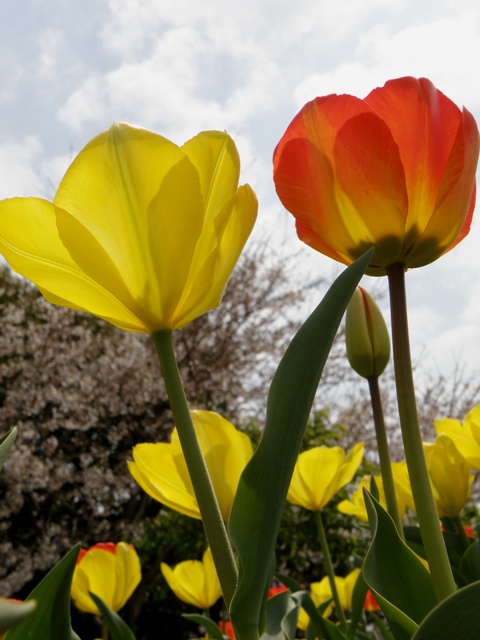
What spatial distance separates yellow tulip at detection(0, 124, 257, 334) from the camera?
366 mm

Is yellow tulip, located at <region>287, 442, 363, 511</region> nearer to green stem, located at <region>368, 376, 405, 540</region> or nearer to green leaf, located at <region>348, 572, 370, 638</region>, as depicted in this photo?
green leaf, located at <region>348, 572, 370, 638</region>

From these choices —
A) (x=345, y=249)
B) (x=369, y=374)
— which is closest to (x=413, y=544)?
(x=369, y=374)

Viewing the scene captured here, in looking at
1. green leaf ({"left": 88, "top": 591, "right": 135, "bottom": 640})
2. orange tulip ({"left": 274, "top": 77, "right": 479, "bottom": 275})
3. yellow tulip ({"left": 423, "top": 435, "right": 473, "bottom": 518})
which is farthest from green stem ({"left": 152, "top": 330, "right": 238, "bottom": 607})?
yellow tulip ({"left": 423, "top": 435, "right": 473, "bottom": 518})

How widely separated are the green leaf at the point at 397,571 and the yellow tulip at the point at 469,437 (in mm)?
293

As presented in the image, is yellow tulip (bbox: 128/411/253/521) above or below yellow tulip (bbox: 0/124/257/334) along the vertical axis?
below

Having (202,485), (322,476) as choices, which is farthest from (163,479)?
(322,476)

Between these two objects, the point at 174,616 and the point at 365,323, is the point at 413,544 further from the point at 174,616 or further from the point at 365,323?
the point at 174,616

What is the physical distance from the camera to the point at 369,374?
0.50m

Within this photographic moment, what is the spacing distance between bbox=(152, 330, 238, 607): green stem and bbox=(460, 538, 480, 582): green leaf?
34 centimetres

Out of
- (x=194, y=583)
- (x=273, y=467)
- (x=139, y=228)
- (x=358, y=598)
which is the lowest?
(x=194, y=583)

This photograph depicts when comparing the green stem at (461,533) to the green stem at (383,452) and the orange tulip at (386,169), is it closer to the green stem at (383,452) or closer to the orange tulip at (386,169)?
the green stem at (383,452)

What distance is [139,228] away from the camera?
372 millimetres

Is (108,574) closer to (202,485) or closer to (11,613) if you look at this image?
(202,485)

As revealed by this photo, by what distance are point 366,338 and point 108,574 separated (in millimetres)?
722
